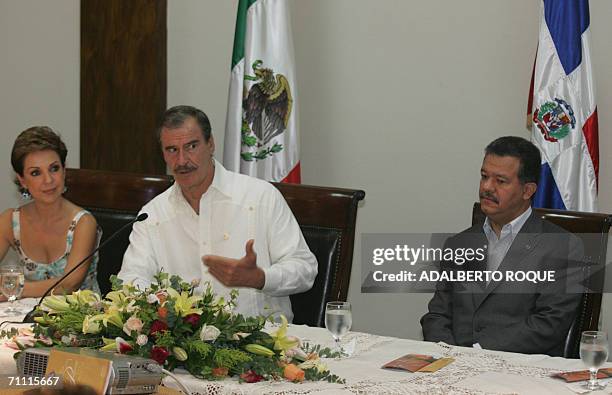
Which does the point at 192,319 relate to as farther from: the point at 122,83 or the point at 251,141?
the point at 122,83

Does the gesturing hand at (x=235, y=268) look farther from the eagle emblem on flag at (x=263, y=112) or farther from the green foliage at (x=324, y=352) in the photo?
the eagle emblem on flag at (x=263, y=112)

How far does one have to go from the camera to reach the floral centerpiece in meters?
2.38

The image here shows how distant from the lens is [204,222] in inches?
144

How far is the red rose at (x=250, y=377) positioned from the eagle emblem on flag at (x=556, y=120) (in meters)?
2.18

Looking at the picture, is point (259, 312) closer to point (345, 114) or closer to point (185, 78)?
point (345, 114)

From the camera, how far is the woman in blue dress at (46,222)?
152 inches

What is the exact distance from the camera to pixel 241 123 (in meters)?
4.55

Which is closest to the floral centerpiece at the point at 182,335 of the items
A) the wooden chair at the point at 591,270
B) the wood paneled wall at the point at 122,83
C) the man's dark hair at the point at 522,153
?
the wooden chair at the point at 591,270

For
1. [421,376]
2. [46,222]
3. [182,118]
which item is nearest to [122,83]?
[46,222]

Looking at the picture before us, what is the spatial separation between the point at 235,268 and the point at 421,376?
2.88ft

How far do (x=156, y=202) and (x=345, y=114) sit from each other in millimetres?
1397

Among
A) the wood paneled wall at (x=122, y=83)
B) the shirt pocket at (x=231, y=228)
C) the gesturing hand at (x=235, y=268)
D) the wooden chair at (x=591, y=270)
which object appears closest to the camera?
the gesturing hand at (x=235, y=268)

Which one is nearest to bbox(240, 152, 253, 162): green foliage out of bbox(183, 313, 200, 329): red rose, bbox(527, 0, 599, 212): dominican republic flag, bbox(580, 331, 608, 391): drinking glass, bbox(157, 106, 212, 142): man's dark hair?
bbox(157, 106, 212, 142): man's dark hair

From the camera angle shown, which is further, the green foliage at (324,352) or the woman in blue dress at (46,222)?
the woman in blue dress at (46,222)
